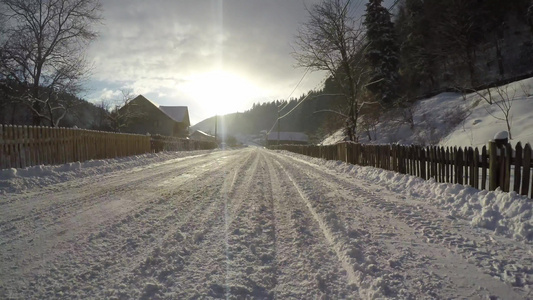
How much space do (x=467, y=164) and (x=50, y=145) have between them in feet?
45.6

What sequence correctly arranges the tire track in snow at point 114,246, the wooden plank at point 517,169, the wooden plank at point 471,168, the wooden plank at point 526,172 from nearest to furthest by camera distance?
the tire track in snow at point 114,246 → the wooden plank at point 526,172 → the wooden plank at point 517,169 → the wooden plank at point 471,168

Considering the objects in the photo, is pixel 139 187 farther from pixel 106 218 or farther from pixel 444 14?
pixel 444 14

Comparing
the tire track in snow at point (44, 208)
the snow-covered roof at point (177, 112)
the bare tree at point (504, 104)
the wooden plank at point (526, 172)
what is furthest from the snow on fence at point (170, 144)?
the bare tree at point (504, 104)

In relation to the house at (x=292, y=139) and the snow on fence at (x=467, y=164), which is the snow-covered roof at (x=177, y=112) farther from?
the house at (x=292, y=139)

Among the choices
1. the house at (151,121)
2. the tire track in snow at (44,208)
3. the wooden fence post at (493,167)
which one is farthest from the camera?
the house at (151,121)

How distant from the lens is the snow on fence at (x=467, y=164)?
4.96 metres

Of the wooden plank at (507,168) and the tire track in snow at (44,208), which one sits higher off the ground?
the wooden plank at (507,168)

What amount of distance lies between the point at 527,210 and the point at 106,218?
21.2 ft

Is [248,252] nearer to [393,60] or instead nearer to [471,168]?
[471,168]

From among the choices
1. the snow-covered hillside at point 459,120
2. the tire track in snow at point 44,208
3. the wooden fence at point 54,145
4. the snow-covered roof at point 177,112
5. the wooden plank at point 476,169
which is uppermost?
the snow-covered roof at point 177,112

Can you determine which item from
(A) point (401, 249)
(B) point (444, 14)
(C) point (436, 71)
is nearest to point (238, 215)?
(A) point (401, 249)

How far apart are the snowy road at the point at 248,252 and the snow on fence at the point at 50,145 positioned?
513 cm

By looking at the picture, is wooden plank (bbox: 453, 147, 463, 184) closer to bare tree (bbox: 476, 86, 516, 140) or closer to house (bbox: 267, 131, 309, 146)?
bare tree (bbox: 476, 86, 516, 140)

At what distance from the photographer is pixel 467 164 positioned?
20.4ft
